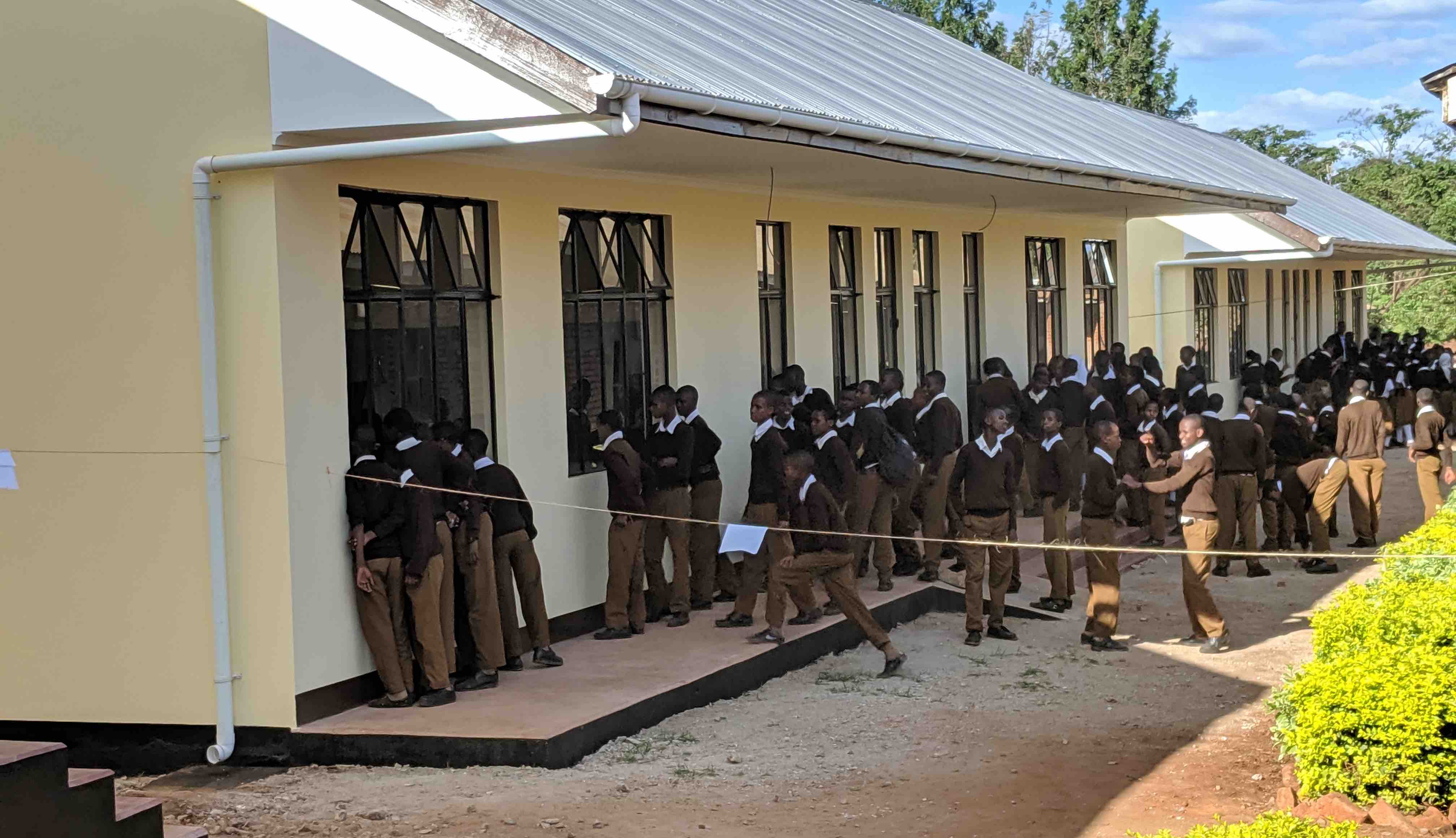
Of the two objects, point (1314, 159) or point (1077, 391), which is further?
point (1314, 159)

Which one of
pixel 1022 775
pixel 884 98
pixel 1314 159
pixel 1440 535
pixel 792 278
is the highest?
pixel 1314 159

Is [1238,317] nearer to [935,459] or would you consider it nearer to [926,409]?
[926,409]

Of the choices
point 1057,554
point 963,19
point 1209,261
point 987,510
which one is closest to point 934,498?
point 1057,554

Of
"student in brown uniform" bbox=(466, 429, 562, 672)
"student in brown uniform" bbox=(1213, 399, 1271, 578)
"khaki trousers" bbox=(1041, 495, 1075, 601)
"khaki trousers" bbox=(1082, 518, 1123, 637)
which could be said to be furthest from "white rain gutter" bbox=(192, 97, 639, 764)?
"student in brown uniform" bbox=(1213, 399, 1271, 578)

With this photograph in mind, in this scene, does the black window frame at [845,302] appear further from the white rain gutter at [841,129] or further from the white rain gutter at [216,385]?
the white rain gutter at [216,385]

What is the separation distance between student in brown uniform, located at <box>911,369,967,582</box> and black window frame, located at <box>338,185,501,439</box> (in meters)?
4.51

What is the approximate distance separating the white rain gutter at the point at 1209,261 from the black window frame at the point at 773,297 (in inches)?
428

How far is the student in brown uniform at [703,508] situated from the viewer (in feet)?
34.8

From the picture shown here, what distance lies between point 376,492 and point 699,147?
9.03 feet

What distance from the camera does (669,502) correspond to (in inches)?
414

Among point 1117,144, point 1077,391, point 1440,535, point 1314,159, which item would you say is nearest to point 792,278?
point 1077,391

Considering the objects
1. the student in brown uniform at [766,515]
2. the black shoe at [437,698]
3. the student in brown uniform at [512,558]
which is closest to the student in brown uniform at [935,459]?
the student in brown uniform at [766,515]

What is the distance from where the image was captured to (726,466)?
12.1 metres

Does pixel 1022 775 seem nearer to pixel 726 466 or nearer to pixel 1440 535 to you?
pixel 1440 535
